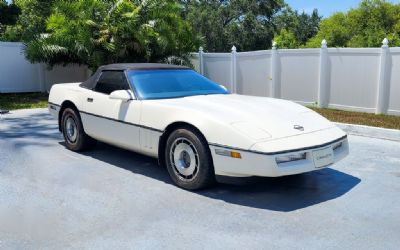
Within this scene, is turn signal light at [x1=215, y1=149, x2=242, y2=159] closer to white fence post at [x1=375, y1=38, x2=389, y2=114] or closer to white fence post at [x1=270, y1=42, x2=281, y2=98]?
white fence post at [x1=375, y1=38, x2=389, y2=114]

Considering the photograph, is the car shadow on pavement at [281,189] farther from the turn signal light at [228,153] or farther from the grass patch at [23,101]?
the grass patch at [23,101]

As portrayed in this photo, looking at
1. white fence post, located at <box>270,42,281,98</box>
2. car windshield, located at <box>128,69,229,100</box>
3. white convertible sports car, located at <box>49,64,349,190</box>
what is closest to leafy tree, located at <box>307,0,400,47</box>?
white fence post, located at <box>270,42,281,98</box>

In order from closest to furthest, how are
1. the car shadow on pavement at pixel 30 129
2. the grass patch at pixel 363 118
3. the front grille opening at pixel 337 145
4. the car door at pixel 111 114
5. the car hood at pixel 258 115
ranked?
the car hood at pixel 258 115 → the front grille opening at pixel 337 145 → the car door at pixel 111 114 → the car shadow on pavement at pixel 30 129 → the grass patch at pixel 363 118

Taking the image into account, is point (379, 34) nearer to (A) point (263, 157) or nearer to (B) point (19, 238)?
(A) point (263, 157)

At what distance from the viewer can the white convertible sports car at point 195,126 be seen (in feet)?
14.8

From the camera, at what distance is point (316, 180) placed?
5426 mm

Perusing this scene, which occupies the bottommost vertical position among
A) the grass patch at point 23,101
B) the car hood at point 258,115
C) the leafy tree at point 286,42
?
the grass patch at point 23,101

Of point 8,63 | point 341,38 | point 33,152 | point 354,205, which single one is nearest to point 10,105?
point 8,63

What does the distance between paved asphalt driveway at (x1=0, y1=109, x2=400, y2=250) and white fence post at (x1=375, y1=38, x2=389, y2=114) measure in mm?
5199

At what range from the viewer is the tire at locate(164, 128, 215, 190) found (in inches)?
188

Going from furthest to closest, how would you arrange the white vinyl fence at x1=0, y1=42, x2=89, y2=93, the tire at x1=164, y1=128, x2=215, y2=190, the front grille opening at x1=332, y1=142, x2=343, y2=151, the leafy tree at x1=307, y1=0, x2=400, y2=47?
1. the leafy tree at x1=307, y1=0, x2=400, y2=47
2. the white vinyl fence at x1=0, y1=42, x2=89, y2=93
3. the front grille opening at x1=332, y1=142, x2=343, y2=151
4. the tire at x1=164, y1=128, x2=215, y2=190

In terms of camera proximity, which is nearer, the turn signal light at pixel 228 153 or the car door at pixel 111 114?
the turn signal light at pixel 228 153

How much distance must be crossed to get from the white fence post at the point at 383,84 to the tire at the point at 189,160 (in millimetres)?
7835

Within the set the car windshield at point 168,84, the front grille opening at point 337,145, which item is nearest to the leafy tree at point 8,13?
the car windshield at point 168,84
